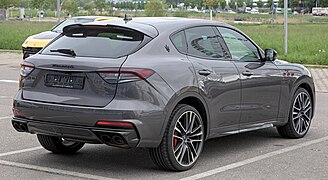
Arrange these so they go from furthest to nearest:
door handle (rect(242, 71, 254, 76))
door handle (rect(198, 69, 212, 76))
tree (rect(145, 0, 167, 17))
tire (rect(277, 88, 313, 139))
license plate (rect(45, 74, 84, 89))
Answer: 1. tree (rect(145, 0, 167, 17))
2. tire (rect(277, 88, 313, 139))
3. door handle (rect(242, 71, 254, 76))
4. door handle (rect(198, 69, 212, 76))
5. license plate (rect(45, 74, 84, 89))

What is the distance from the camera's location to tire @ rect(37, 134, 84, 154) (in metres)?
8.30

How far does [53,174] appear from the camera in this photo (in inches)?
292

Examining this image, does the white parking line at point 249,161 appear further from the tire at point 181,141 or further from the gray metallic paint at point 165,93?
the gray metallic paint at point 165,93

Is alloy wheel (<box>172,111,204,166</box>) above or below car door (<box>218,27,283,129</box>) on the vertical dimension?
below

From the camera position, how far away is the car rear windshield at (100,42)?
24.5ft

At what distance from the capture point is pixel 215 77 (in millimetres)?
8008

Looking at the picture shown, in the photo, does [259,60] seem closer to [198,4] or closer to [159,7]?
[159,7]

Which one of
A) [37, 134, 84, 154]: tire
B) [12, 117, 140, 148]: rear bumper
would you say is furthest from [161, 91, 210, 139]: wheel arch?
[37, 134, 84, 154]: tire

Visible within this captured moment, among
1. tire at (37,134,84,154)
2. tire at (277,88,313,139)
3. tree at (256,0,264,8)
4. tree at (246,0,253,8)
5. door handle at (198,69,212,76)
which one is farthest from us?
tree at (256,0,264,8)

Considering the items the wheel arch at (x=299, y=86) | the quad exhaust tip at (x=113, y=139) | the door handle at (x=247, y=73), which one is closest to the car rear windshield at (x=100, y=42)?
the quad exhaust tip at (x=113, y=139)

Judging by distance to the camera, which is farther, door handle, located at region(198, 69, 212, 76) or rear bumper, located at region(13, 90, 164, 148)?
door handle, located at region(198, 69, 212, 76)

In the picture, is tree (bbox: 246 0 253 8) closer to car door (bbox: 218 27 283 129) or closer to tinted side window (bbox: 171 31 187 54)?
car door (bbox: 218 27 283 129)

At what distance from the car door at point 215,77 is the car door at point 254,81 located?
14 centimetres

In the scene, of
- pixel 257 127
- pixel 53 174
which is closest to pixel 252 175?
pixel 257 127
